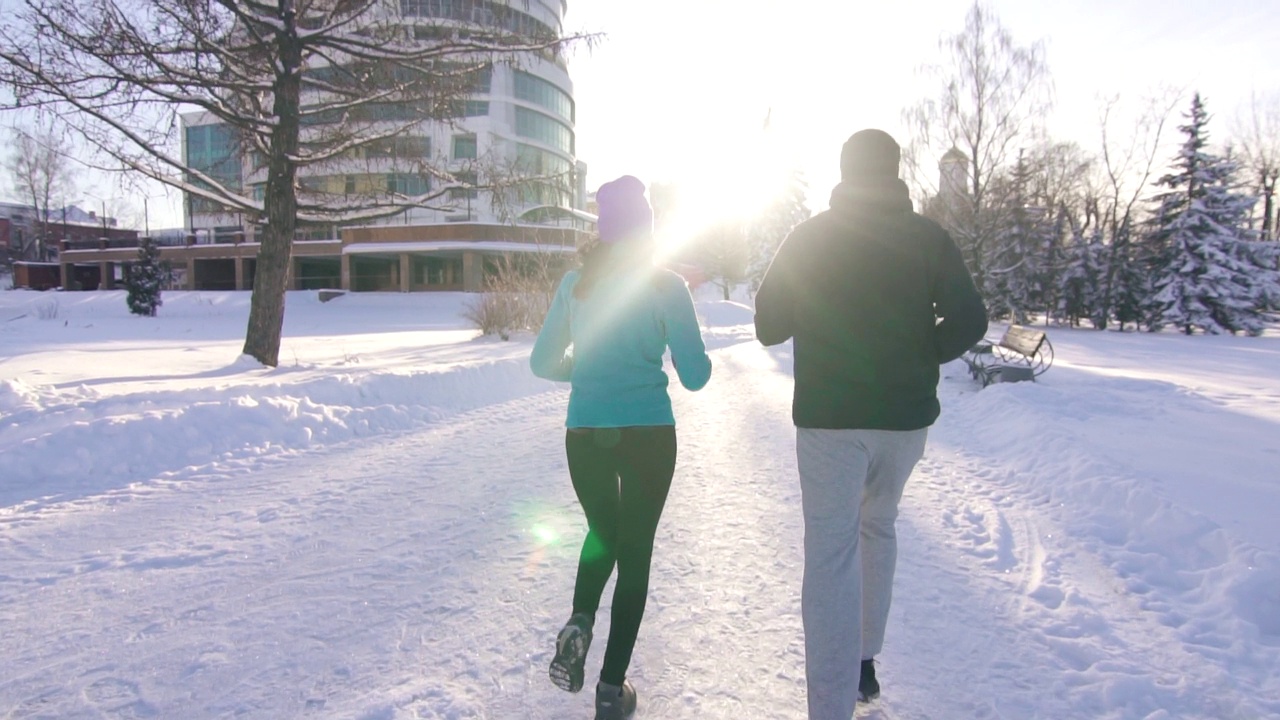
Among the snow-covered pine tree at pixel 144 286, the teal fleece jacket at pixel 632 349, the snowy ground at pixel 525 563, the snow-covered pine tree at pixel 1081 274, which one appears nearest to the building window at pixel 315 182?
the snowy ground at pixel 525 563

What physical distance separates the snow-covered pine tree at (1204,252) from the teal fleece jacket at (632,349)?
3863cm

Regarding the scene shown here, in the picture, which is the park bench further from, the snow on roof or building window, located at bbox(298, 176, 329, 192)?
the snow on roof

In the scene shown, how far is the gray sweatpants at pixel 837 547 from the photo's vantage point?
2250 mm

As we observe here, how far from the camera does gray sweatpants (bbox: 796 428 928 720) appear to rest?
225 centimetres

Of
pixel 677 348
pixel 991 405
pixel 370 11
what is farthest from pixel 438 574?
pixel 370 11

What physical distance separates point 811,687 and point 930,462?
4.84 m

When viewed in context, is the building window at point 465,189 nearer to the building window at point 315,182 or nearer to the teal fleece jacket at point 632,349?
the building window at point 315,182

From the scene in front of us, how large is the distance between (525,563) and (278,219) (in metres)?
8.71

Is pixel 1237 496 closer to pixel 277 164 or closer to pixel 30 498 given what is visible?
pixel 30 498

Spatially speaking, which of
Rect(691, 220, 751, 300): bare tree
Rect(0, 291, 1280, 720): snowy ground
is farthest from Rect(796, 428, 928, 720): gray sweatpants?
Rect(691, 220, 751, 300): bare tree

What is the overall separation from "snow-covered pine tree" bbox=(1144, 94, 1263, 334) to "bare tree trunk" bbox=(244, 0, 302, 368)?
37.2m

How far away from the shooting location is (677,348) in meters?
2.51

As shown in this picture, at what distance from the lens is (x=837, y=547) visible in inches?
89.5

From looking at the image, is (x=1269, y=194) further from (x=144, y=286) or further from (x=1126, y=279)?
(x=144, y=286)
